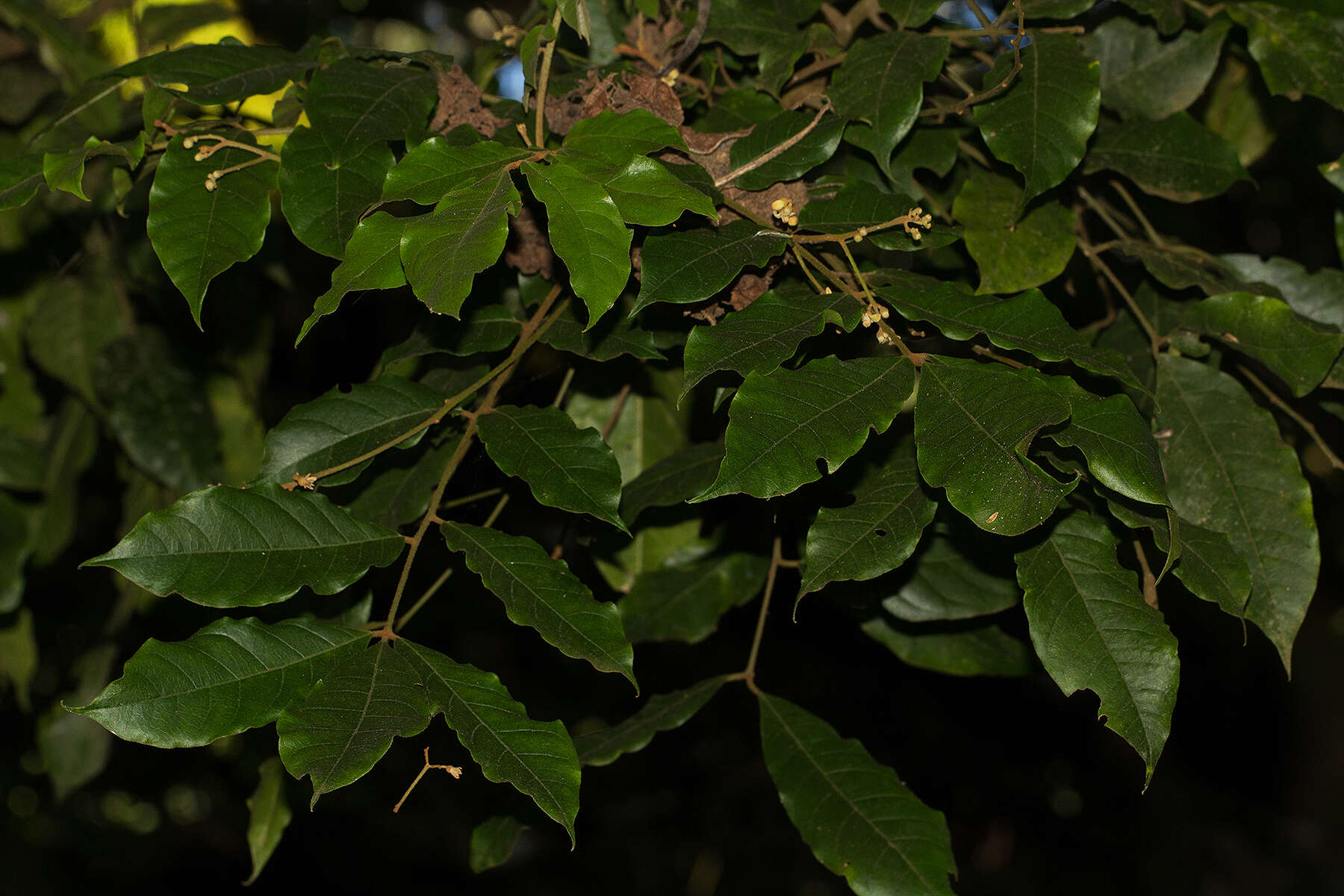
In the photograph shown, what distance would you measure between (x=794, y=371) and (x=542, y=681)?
2240 mm

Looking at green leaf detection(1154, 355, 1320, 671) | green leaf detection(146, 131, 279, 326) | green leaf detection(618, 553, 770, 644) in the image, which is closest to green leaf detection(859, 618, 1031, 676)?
green leaf detection(618, 553, 770, 644)

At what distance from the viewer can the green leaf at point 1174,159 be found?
1.04 m

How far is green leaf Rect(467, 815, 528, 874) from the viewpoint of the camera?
105 cm

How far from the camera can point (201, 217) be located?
88 centimetres

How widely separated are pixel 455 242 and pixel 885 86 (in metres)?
0.45

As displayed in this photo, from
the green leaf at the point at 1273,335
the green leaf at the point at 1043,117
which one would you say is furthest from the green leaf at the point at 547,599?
the green leaf at the point at 1273,335

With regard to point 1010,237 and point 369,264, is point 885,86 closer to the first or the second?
point 1010,237

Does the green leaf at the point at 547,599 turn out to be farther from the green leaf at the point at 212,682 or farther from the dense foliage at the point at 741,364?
the green leaf at the point at 212,682

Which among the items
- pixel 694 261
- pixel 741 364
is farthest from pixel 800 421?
pixel 694 261

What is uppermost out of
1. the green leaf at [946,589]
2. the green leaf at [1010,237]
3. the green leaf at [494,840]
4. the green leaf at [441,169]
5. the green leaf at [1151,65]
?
the green leaf at [441,169]

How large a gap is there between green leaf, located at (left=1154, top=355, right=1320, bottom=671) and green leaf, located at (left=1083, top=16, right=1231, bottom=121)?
1.04 ft

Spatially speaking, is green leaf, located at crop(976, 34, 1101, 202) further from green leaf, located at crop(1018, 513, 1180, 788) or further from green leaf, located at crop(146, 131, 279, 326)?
green leaf, located at crop(146, 131, 279, 326)

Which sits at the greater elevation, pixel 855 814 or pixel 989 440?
pixel 989 440

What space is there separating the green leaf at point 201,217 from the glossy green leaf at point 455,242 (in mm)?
222
